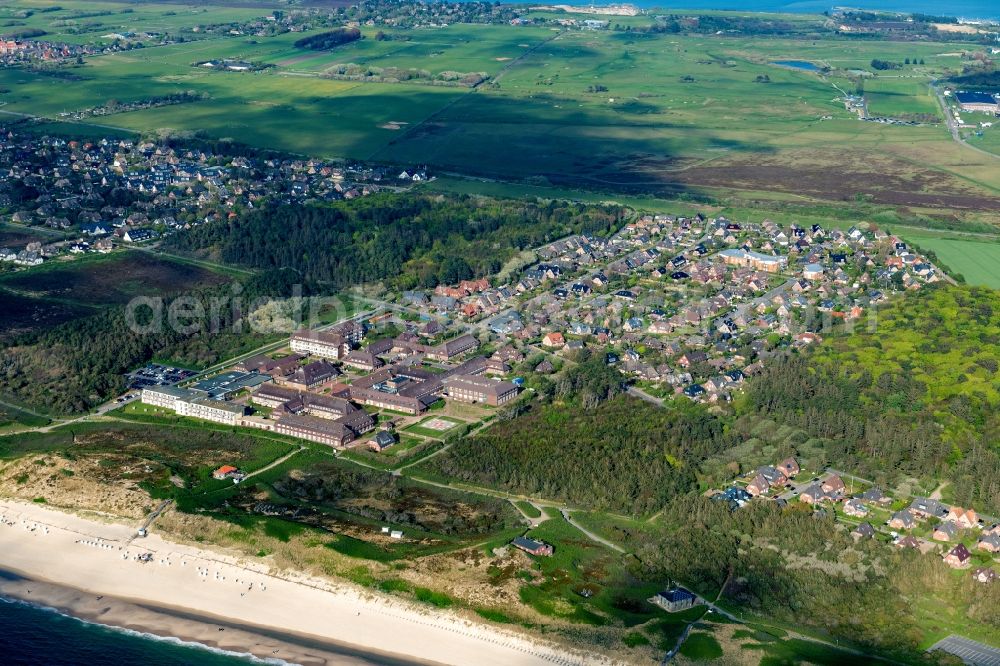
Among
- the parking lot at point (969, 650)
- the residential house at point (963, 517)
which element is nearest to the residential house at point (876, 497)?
the residential house at point (963, 517)

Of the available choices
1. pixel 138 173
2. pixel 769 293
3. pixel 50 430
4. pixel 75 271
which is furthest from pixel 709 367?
pixel 138 173

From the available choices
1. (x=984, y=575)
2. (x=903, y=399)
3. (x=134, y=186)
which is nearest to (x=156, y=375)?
(x=903, y=399)

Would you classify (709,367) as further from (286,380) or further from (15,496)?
(15,496)

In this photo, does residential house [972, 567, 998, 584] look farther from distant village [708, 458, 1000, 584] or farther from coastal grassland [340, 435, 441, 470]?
coastal grassland [340, 435, 441, 470]

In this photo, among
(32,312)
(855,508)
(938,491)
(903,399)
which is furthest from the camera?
(32,312)

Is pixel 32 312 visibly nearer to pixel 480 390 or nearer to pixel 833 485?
pixel 480 390

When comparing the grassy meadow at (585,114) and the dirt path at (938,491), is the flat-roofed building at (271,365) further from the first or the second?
the grassy meadow at (585,114)
